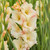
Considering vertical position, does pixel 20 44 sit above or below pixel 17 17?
below

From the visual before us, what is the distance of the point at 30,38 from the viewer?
2.10 ft

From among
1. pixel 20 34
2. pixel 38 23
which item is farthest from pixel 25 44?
pixel 38 23

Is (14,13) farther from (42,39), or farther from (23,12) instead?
(42,39)

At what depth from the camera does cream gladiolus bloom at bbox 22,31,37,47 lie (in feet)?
1.95

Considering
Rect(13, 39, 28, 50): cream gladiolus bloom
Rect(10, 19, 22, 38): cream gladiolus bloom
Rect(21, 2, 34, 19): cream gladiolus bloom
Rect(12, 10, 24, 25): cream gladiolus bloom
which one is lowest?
Rect(13, 39, 28, 50): cream gladiolus bloom

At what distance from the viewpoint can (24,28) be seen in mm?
583

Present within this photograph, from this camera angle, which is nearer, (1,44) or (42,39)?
(1,44)

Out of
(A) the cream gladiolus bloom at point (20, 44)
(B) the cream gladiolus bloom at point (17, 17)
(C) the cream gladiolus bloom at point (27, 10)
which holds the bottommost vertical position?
(A) the cream gladiolus bloom at point (20, 44)

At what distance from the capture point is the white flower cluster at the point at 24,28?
1.94 ft

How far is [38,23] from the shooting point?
0.71m

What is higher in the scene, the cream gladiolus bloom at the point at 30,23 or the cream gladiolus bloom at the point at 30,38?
the cream gladiolus bloom at the point at 30,23

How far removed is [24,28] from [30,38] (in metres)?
0.07

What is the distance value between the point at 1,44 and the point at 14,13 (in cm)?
19

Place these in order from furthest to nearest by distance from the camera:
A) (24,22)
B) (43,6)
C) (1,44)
Result: (43,6)
(24,22)
(1,44)
